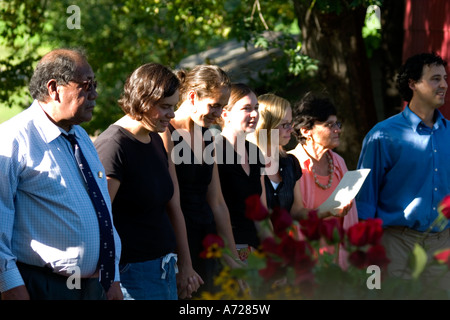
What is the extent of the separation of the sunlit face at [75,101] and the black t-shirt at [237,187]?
142 centimetres

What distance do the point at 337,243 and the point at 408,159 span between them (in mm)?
2873

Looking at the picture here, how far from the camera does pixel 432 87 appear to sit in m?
4.96

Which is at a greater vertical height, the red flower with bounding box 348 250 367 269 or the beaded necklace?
the red flower with bounding box 348 250 367 269

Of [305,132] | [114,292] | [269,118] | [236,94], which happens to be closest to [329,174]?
[305,132]

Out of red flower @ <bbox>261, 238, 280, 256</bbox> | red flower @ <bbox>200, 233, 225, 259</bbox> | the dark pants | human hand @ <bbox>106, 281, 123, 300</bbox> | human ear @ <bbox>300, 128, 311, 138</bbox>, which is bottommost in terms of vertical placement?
human hand @ <bbox>106, 281, 123, 300</bbox>

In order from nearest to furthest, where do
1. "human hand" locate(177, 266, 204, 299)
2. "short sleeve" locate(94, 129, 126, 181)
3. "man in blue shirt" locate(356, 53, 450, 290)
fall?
1. "short sleeve" locate(94, 129, 126, 181)
2. "human hand" locate(177, 266, 204, 299)
3. "man in blue shirt" locate(356, 53, 450, 290)

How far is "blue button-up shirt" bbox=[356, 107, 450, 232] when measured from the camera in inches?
190

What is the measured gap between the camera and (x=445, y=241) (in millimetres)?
4836

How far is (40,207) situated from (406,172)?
2.57 m

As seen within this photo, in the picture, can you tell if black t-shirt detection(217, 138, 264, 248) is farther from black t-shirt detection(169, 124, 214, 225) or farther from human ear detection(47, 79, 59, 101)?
human ear detection(47, 79, 59, 101)

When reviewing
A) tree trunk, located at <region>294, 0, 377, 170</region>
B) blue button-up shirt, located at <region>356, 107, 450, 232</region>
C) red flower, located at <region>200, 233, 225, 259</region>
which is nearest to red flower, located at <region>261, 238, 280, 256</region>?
red flower, located at <region>200, 233, 225, 259</region>

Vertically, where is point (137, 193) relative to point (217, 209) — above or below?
above

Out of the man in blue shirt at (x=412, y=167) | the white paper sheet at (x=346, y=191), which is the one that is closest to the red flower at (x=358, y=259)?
the white paper sheet at (x=346, y=191)

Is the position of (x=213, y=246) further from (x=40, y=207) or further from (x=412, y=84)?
(x=412, y=84)
